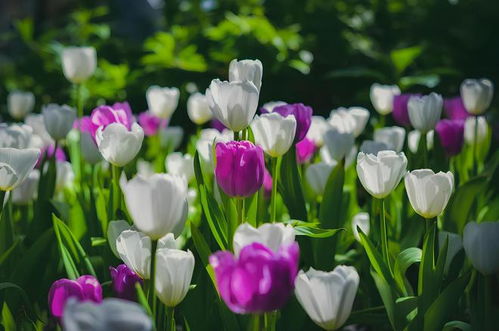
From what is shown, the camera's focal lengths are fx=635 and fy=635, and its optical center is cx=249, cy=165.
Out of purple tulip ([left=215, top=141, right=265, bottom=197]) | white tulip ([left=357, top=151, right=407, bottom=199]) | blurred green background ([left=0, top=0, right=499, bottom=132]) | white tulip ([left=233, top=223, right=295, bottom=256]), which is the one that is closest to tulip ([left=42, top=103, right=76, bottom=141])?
purple tulip ([left=215, top=141, right=265, bottom=197])

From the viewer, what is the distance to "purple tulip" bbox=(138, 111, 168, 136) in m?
2.28

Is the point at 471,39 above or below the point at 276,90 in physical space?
above

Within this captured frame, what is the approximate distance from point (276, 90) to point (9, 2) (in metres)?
8.13

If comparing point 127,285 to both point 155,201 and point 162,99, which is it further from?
point 162,99

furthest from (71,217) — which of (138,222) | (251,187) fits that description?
(138,222)

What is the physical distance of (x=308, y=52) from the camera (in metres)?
3.13

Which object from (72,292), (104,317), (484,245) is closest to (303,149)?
(484,245)

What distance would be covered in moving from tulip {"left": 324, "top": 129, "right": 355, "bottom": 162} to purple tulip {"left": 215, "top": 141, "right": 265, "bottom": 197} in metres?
0.58

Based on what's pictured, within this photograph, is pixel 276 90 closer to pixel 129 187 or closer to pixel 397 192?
pixel 397 192

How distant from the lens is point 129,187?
2.63ft

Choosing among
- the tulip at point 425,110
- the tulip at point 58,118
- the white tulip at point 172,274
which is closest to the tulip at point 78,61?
the tulip at point 58,118

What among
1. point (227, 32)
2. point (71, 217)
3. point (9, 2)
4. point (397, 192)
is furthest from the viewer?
point (9, 2)

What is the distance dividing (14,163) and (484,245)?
2.76ft

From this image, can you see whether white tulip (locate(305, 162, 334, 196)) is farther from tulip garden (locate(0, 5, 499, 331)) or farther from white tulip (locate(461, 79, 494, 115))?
white tulip (locate(461, 79, 494, 115))
